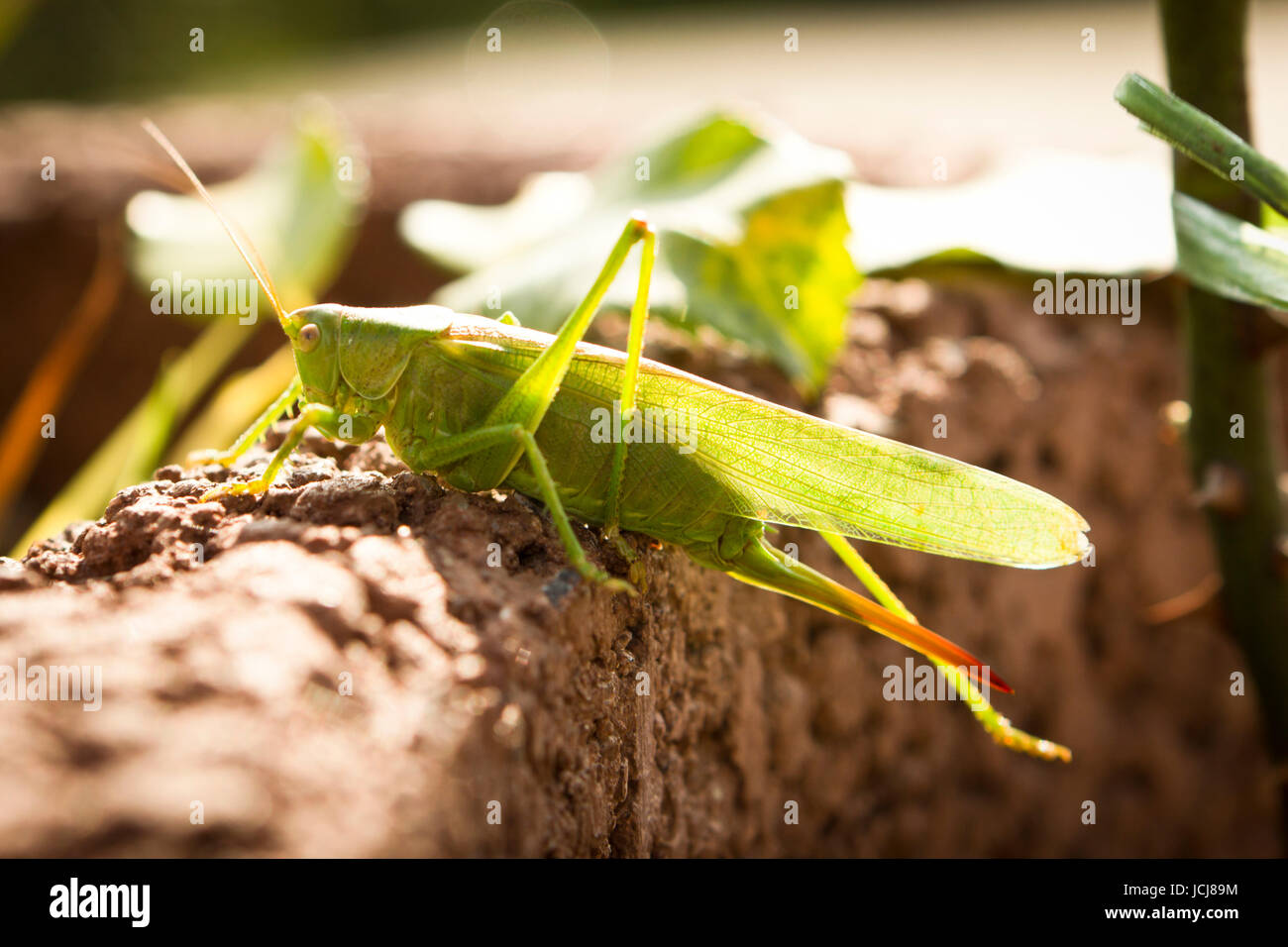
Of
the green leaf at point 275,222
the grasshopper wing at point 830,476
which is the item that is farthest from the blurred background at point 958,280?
the grasshopper wing at point 830,476

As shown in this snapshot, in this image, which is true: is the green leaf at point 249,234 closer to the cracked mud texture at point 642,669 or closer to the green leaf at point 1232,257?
the cracked mud texture at point 642,669

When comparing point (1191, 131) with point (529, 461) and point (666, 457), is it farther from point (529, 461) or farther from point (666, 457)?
point (529, 461)

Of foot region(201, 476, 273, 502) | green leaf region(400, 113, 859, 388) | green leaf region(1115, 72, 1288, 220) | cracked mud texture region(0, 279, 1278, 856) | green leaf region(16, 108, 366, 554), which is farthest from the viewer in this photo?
green leaf region(16, 108, 366, 554)

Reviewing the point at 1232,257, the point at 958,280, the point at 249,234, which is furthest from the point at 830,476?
the point at 249,234

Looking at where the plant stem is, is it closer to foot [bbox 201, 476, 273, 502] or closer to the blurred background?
the blurred background

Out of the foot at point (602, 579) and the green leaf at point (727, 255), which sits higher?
the green leaf at point (727, 255)

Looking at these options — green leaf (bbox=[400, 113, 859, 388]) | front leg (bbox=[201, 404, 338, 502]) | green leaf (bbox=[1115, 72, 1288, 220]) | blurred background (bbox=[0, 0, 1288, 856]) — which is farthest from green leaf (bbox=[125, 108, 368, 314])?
green leaf (bbox=[1115, 72, 1288, 220])

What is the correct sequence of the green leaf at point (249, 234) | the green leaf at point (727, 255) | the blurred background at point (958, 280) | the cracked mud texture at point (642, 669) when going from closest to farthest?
1. the cracked mud texture at point (642, 669)
2. the green leaf at point (727, 255)
3. the green leaf at point (249, 234)
4. the blurred background at point (958, 280)
